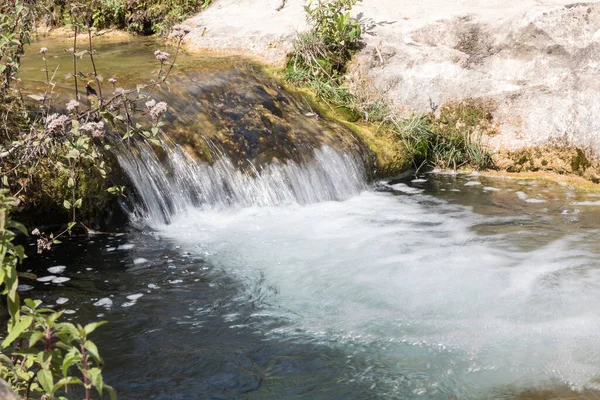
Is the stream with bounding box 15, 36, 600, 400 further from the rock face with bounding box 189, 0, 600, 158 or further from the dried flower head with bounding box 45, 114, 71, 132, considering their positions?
the dried flower head with bounding box 45, 114, 71, 132

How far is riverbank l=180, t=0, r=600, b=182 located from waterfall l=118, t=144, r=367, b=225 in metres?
1.70

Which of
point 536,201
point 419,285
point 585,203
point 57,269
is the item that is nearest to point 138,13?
point 536,201

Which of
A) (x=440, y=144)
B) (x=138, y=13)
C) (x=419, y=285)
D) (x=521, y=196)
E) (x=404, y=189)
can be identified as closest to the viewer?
(x=419, y=285)

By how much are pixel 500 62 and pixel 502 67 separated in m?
0.07

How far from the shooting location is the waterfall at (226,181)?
693cm

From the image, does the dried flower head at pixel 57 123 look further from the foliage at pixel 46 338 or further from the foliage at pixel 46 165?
the foliage at pixel 46 338

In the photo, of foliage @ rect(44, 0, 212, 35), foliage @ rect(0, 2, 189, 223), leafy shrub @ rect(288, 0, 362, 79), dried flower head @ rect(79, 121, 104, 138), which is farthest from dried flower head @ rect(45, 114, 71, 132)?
foliage @ rect(44, 0, 212, 35)

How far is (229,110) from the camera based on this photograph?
27.5ft

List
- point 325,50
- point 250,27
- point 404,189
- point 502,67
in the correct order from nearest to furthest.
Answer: point 404,189, point 502,67, point 325,50, point 250,27

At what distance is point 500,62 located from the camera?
9477 millimetres

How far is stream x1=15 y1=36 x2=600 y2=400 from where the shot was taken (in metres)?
4.34

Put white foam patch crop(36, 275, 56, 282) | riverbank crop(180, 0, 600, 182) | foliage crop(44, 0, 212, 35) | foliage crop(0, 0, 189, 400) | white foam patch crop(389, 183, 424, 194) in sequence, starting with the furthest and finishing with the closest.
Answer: foliage crop(44, 0, 212, 35) → riverbank crop(180, 0, 600, 182) → white foam patch crop(389, 183, 424, 194) → white foam patch crop(36, 275, 56, 282) → foliage crop(0, 0, 189, 400)

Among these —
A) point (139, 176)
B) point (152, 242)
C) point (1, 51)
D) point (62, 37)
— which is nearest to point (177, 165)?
point (139, 176)

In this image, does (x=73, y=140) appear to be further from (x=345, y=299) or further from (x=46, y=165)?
(x=345, y=299)
